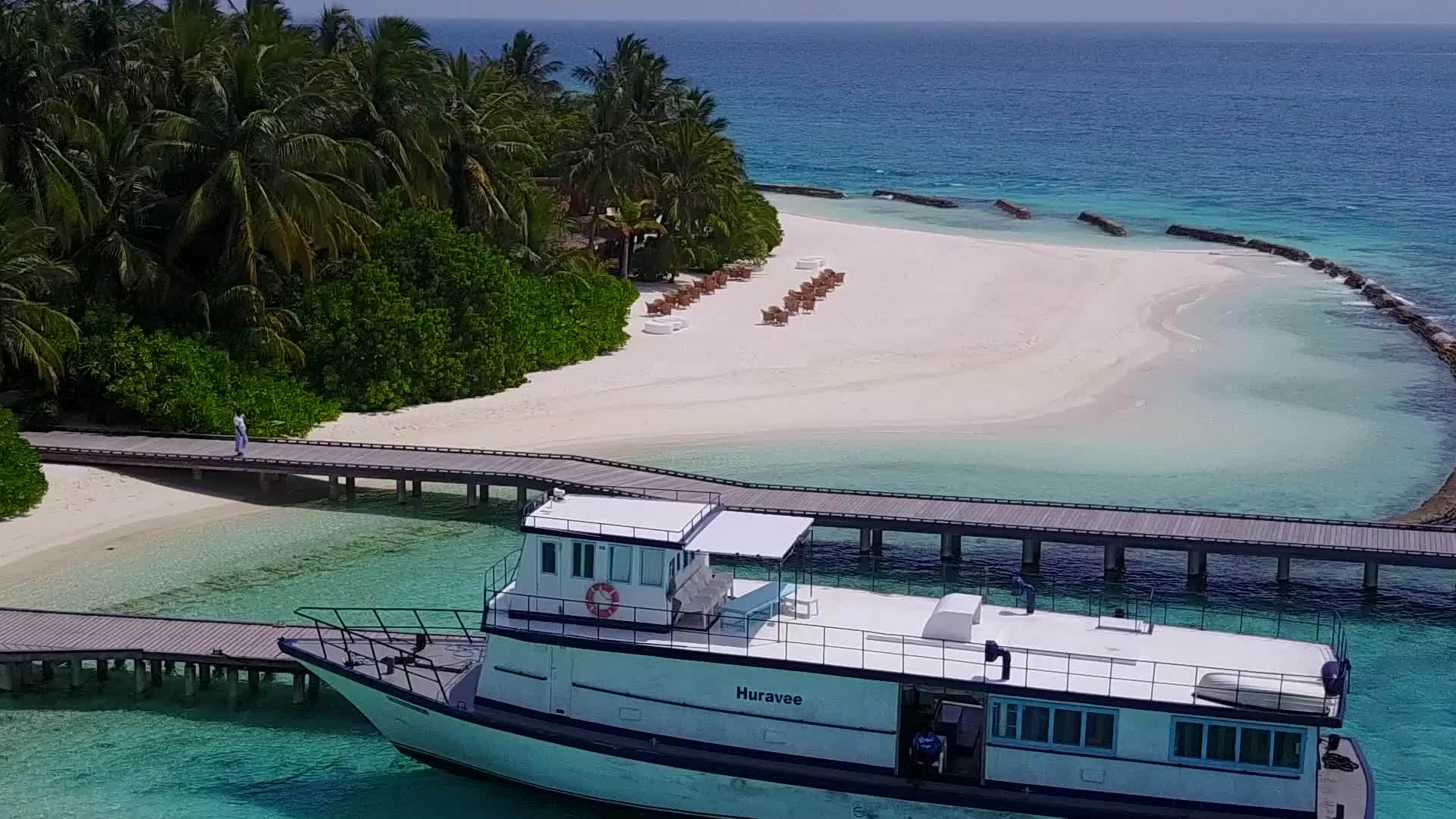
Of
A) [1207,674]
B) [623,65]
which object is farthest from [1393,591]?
[623,65]

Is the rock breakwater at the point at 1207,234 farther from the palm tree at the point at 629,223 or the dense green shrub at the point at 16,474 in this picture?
the dense green shrub at the point at 16,474

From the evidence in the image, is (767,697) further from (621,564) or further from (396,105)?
(396,105)

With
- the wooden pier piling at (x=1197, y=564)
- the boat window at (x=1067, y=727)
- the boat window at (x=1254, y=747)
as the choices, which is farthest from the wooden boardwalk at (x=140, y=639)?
the wooden pier piling at (x=1197, y=564)

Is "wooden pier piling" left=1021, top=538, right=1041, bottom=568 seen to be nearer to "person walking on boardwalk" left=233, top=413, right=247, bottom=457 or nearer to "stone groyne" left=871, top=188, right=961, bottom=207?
"person walking on boardwalk" left=233, top=413, right=247, bottom=457

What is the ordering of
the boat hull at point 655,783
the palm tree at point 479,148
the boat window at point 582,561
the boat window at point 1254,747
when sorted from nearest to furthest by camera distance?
the boat window at point 1254,747, the boat hull at point 655,783, the boat window at point 582,561, the palm tree at point 479,148

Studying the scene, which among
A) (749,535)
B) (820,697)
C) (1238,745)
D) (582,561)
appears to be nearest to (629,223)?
(749,535)

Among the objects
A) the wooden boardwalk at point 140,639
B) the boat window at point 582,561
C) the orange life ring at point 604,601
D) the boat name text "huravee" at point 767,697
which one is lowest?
the wooden boardwalk at point 140,639

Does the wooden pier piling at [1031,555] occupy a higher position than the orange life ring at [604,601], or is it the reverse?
the orange life ring at [604,601]

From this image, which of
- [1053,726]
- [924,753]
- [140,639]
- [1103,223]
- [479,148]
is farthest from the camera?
[1103,223]

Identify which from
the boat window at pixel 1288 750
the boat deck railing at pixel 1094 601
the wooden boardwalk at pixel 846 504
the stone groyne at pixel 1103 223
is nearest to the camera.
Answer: the boat window at pixel 1288 750
